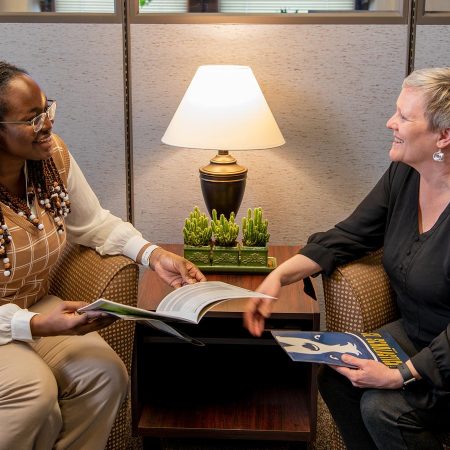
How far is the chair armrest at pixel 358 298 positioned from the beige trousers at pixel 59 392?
0.60 m

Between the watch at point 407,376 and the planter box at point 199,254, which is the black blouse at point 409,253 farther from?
the planter box at point 199,254

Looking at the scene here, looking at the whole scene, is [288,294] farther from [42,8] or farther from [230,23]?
[42,8]

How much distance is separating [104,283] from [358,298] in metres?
0.68

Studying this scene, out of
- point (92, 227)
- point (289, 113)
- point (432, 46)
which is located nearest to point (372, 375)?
point (92, 227)

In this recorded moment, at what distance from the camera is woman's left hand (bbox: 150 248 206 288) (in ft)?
7.01

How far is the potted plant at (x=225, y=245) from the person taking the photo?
2410 mm

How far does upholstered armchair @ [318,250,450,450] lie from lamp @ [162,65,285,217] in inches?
20.4

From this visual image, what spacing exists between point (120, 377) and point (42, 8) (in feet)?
5.25

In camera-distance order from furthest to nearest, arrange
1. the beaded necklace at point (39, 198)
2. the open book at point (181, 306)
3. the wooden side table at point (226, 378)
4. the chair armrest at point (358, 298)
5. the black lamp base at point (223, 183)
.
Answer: the black lamp base at point (223, 183) < the wooden side table at point (226, 378) < the chair armrest at point (358, 298) < the beaded necklace at point (39, 198) < the open book at point (181, 306)

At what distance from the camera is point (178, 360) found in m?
2.53

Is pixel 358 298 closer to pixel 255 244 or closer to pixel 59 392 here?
pixel 255 244

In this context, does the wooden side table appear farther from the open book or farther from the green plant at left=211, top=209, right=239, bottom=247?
the open book

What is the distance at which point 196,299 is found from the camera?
1817 millimetres

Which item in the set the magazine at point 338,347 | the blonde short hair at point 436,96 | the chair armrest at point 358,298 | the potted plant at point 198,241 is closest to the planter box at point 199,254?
the potted plant at point 198,241
